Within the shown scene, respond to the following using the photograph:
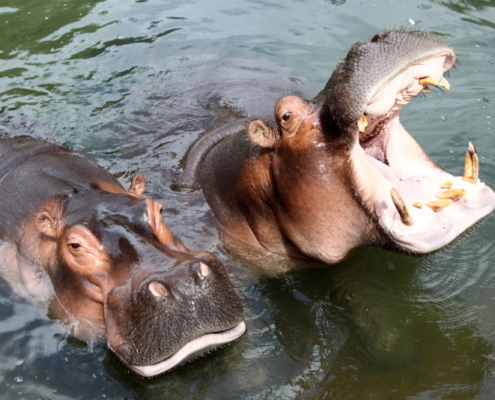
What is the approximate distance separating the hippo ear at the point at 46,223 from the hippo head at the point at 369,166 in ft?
5.09

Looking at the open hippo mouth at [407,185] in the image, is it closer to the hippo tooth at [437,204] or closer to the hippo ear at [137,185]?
the hippo tooth at [437,204]

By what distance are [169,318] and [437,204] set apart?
→ 1804mm

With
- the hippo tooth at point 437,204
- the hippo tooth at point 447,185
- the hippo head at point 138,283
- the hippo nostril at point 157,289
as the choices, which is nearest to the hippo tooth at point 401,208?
the hippo tooth at point 437,204

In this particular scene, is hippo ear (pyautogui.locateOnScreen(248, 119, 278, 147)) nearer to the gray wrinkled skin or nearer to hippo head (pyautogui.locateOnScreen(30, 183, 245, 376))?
the gray wrinkled skin

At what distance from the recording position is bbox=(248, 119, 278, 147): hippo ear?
170 inches

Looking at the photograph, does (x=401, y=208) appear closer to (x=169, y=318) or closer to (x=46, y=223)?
(x=169, y=318)

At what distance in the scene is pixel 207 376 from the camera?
4.20 metres

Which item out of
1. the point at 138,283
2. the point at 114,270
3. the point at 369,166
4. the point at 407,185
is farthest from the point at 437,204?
the point at 114,270

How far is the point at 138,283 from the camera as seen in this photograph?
3777mm

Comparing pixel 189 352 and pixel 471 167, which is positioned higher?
pixel 471 167

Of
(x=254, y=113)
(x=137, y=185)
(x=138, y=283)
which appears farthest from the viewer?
(x=254, y=113)

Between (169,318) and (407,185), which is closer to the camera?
(169,318)

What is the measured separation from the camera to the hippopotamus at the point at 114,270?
3.71 m

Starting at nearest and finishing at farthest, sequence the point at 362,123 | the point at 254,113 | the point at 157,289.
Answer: the point at 157,289
the point at 362,123
the point at 254,113
